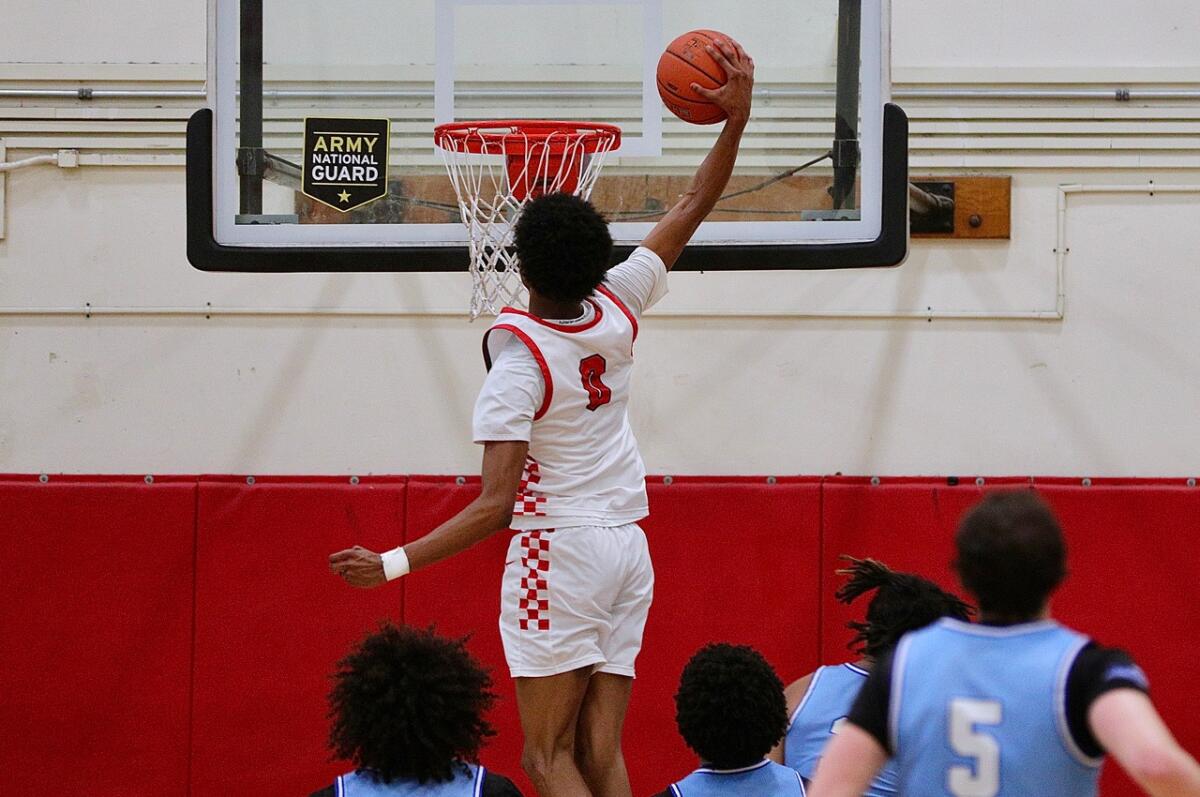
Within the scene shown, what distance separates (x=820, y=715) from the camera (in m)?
3.61

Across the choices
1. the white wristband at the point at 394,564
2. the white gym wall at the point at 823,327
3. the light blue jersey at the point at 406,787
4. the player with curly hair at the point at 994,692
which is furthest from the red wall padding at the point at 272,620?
the player with curly hair at the point at 994,692

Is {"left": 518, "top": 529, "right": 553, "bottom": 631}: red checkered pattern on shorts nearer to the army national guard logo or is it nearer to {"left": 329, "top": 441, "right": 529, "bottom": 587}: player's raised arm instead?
{"left": 329, "top": 441, "right": 529, "bottom": 587}: player's raised arm

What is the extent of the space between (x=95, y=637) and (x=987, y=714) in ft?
14.7

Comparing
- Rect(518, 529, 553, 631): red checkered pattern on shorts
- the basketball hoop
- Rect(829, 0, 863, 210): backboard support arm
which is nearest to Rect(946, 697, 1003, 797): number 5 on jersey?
Rect(518, 529, 553, 631): red checkered pattern on shorts

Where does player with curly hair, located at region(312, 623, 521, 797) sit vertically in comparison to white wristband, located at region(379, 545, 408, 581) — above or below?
below

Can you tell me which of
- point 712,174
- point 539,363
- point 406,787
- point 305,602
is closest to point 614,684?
point 539,363

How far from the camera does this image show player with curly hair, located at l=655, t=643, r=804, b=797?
2986 mm

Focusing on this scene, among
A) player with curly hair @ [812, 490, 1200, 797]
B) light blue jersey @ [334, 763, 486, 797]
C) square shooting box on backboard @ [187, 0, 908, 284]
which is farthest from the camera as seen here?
square shooting box on backboard @ [187, 0, 908, 284]

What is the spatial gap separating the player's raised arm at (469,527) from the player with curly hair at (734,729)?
629 millimetres

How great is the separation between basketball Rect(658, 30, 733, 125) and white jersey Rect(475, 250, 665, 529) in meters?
0.75

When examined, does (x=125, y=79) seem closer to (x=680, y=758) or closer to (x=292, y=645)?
(x=292, y=645)

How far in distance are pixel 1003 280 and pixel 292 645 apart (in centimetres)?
328

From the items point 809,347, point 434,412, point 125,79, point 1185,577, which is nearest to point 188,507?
point 434,412

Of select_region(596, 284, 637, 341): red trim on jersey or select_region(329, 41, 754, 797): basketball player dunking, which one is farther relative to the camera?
select_region(596, 284, 637, 341): red trim on jersey
